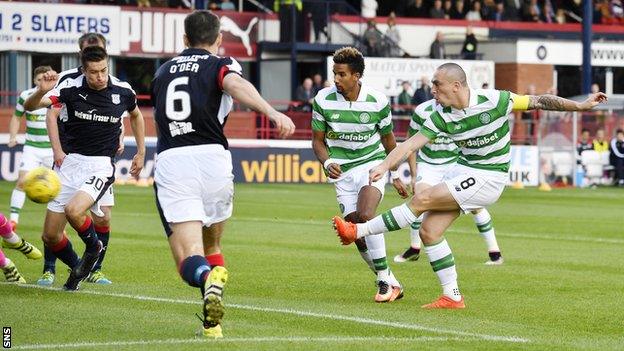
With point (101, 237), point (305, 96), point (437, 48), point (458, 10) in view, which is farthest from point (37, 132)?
point (458, 10)

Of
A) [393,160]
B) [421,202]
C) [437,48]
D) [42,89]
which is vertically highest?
[437,48]

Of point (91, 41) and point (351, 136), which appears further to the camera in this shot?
point (351, 136)

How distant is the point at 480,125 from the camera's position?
39.7 feet

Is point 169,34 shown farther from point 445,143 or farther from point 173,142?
point 173,142

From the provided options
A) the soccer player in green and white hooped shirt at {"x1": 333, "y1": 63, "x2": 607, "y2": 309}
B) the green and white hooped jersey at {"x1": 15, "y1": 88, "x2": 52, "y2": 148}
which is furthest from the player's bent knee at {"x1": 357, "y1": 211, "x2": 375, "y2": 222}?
the green and white hooped jersey at {"x1": 15, "y1": 88, "x2": 52, "y2": 148}

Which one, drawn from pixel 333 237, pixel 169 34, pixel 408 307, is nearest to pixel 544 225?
pixel 333 237

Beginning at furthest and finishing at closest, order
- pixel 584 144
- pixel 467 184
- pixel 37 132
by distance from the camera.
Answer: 1. pixel 584 144
2. pixel 37 132
3. pixel 467 184

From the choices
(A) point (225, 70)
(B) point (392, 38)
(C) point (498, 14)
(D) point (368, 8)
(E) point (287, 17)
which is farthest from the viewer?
(C) point (498, 14)

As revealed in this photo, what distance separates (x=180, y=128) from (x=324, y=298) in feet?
11.4

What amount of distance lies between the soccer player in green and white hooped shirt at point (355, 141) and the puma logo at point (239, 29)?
31.0m

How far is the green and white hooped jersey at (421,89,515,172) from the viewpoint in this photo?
1206 cm

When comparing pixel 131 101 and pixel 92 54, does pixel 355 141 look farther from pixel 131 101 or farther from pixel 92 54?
pixel 92 54

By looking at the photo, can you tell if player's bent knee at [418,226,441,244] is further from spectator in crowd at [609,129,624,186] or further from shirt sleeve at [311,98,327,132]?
spectator in crowd at [609,129,624,186]

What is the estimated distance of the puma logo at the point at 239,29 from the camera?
44.2m
